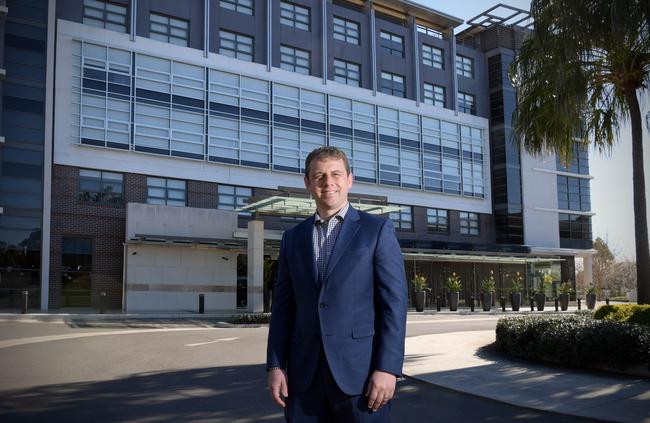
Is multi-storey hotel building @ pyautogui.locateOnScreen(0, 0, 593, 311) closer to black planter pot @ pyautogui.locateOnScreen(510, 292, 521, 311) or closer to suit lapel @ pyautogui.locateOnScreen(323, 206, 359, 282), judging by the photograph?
black planter pot @ pyautogui.locateOnScreen(510, 292, 521, 311)

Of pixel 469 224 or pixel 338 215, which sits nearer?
pixel 338 215

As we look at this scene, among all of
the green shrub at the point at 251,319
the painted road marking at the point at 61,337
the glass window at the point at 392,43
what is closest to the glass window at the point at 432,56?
the glass window at the point at 392,43

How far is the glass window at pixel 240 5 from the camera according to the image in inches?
1409

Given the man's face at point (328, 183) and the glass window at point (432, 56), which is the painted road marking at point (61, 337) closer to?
the man's face at point (328, 183)

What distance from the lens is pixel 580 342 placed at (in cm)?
1001

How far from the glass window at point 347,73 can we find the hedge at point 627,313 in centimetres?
2849

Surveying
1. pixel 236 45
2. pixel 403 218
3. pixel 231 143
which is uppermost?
pixel 236 45

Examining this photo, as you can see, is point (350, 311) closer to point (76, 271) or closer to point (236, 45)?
point (76, 271)

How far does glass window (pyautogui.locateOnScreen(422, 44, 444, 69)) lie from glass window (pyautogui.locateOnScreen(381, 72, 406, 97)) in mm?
2821

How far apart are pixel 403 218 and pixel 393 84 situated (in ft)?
29.7

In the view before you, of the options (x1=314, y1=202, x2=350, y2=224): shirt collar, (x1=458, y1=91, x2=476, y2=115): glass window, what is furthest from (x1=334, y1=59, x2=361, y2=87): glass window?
(x1=314, y1=202, x2=350, y2=224): shirt collar

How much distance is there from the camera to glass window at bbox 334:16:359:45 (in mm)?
39812

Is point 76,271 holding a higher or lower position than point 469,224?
lower

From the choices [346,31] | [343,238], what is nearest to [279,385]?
[343,238]
